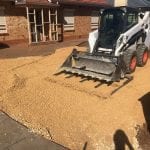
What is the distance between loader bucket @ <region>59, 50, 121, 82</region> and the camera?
31.9 ft

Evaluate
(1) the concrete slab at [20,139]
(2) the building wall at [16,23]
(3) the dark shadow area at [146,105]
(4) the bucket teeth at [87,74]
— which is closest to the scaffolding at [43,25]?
(2) the building wall at [16,23]

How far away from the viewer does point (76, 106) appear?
8266 millimetres

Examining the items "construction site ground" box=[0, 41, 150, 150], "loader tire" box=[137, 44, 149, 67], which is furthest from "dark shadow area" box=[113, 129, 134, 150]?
"loader tire" box=[137, 44, 149, 67]

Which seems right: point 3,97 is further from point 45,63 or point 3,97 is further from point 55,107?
point 45,63

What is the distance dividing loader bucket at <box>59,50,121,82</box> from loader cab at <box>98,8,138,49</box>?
121cm

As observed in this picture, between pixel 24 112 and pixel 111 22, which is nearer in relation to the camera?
pixel 24 112

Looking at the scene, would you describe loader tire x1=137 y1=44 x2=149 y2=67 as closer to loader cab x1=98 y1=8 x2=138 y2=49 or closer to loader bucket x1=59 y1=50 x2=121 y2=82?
loader cab x1=98 y1=8 x2=138 y2=49

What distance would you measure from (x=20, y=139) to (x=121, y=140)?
2.77 metres

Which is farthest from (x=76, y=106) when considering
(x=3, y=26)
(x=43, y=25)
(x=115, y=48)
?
(x=43, y=25)

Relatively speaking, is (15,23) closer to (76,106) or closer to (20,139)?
(76,106)

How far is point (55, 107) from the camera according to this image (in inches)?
325

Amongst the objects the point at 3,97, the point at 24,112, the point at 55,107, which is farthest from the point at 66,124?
the point at 3,97

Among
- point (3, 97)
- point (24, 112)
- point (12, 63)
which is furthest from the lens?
point (12, 63)

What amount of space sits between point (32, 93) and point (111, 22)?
5250mm
